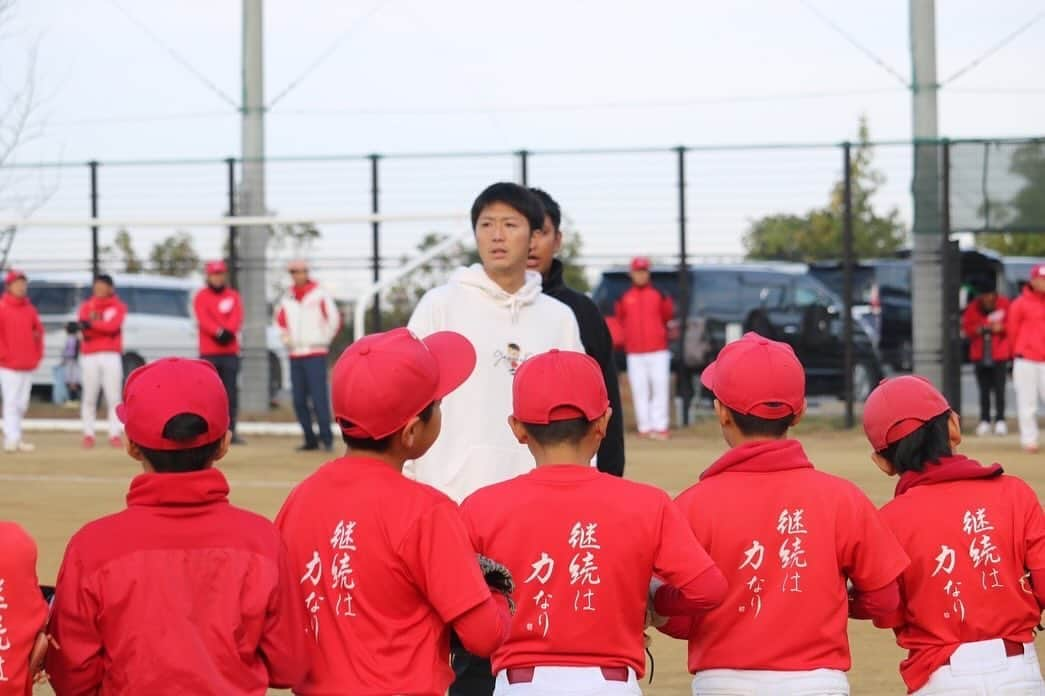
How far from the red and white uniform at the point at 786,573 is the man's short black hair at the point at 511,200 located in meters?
1.63

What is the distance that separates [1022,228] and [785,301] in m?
4.50

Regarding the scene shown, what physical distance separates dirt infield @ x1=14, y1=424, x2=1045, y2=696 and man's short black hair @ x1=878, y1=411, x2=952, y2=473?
7.95 feet

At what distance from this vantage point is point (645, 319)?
747 inches

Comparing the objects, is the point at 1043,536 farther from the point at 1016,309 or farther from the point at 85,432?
the point at 85,432

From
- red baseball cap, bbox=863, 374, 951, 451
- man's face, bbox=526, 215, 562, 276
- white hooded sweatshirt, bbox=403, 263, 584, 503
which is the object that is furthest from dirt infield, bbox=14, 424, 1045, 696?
red baseball cap, bbox=863, 374, 951, 451

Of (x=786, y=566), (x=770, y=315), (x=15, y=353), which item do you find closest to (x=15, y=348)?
(x=15, y=353)

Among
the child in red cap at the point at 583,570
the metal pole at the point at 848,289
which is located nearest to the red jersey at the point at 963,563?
the child in red cap at the point at 583,570

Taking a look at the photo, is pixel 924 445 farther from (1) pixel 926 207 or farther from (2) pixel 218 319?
(1) pixel 926 207

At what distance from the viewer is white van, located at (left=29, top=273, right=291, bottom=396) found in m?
24.4

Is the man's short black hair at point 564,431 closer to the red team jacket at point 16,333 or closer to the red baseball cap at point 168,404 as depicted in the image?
the red baseball cap at point 168,404

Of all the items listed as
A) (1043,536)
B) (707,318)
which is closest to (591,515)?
(1043,536)

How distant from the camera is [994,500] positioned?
14.6ft

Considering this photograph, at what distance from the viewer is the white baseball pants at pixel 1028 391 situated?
53.7 ft

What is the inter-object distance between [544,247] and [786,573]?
2.20 metres
